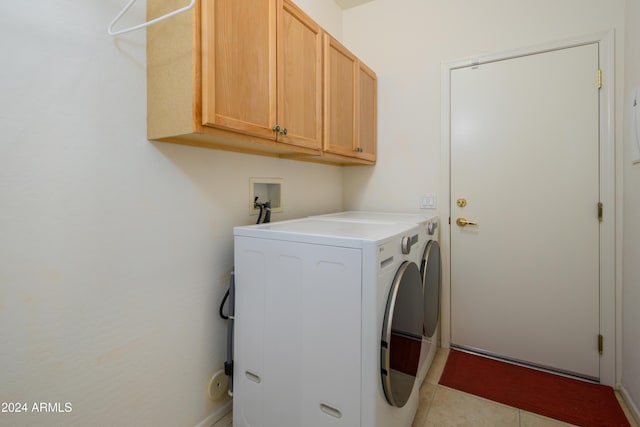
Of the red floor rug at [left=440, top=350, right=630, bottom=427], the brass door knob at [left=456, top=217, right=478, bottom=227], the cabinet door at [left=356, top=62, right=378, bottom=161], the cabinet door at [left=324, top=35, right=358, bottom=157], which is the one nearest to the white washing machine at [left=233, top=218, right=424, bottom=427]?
the red floor rug at [left=440, top=350, right=630, bottom=427]

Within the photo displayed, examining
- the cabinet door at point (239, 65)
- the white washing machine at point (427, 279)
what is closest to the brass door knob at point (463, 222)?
the white washing machine at point (427, 279)

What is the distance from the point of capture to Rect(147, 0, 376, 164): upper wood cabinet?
1098 mm

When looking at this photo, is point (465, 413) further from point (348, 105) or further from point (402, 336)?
point (348, 105)

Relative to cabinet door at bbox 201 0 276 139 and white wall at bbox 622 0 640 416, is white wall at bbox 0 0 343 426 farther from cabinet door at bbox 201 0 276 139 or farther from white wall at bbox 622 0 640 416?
white wall at bbox 622 0 640 416

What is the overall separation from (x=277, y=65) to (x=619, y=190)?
6.89 ft

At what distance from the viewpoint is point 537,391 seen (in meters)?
1.79

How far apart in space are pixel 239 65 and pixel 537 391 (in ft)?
7.92

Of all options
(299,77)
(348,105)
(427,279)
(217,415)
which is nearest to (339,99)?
(348,105)

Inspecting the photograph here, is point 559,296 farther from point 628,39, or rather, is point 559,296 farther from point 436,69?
point 436,69

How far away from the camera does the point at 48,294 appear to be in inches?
39.0

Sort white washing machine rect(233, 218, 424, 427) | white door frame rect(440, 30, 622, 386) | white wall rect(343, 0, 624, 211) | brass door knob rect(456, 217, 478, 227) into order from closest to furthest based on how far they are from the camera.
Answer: white washing machine rect(233, 218, 424, 427) < white door frame rect(440, 30, 622, 386) < white wall rect(343, 0, 624, 211) < brass door knob rect(456, 217, 478, 227)

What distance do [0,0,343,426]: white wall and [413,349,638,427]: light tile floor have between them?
119 cm

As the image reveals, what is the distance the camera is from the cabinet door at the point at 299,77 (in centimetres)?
146

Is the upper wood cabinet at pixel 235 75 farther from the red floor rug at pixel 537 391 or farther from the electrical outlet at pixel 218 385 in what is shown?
the red floor rug at pixel 537 391
